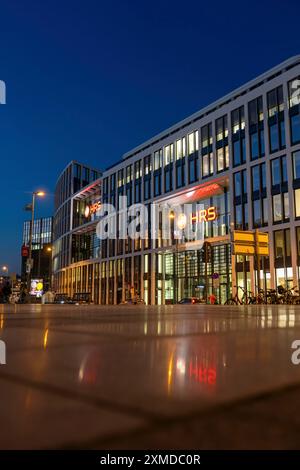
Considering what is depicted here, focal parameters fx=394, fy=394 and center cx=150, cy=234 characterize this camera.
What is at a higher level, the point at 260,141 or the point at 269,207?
the point at 260,141

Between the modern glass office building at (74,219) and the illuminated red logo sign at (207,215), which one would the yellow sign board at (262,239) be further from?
the modern glass office building at (74,219)

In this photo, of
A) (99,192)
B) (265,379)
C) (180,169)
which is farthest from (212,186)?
(265,379)

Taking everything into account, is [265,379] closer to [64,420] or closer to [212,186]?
[64,420]

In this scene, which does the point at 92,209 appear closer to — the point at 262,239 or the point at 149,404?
the point at 262,239

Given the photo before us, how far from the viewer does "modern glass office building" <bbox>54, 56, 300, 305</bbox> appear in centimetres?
3600

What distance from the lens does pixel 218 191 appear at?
4484 cm

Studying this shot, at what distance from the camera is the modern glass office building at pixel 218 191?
3600cm

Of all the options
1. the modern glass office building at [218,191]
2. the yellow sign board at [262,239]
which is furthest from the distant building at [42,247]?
the yellow sign board at [262,239]

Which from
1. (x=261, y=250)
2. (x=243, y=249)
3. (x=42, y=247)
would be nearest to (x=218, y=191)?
(x=261, y=250)

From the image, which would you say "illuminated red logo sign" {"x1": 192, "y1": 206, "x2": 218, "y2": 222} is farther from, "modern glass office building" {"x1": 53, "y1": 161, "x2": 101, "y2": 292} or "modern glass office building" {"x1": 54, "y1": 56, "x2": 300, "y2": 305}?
"modern glass office building" {"x1": 53, "y1": 161, "x2": 101, "y2": 292}

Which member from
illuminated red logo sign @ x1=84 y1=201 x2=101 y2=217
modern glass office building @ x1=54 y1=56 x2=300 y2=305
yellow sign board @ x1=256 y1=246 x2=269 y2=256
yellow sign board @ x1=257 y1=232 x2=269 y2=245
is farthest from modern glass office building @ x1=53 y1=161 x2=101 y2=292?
yellow sign board @ x1=256 y1=246 x2=269 y2=256

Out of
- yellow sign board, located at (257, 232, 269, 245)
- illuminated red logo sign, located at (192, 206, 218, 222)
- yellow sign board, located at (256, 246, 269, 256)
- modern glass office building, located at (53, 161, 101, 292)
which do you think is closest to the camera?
yellow sign board, located at (256, 246, 269, 256)
